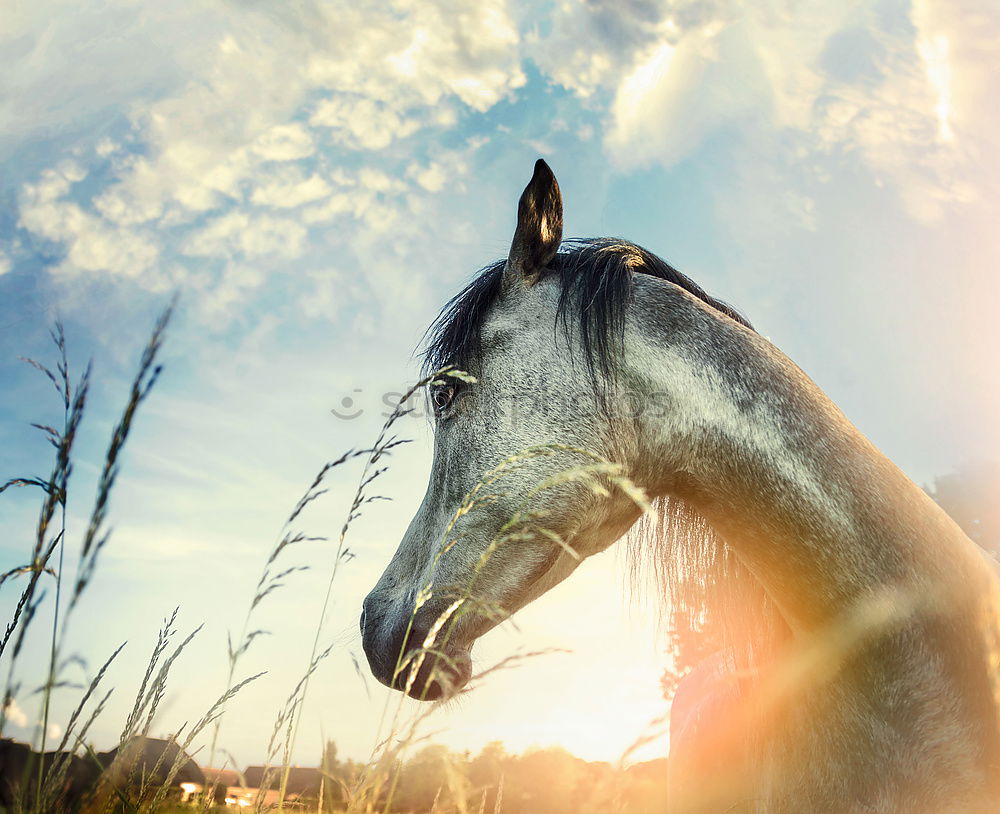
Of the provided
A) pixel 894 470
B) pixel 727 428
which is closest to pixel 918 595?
pixel 894 470

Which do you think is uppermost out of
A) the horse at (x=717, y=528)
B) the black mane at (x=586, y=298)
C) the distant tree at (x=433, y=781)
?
the black mane at (x=586, y=298)

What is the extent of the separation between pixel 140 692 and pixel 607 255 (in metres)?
2.13

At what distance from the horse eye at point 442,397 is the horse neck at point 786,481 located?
2.36 feet

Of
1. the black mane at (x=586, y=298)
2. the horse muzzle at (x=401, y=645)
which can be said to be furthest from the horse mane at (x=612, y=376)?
the horse muzzle at (x=401, y=645)

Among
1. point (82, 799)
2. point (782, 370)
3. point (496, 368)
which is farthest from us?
point (496, 368)

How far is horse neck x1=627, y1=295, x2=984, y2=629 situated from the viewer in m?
1.98

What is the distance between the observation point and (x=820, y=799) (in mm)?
2082

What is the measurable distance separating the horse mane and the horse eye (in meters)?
0.11

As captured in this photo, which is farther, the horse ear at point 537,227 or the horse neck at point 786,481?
the horse ear at point 537,227

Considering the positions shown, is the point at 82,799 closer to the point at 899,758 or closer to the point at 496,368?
the point at 496,368

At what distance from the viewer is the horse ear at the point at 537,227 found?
2463 mm

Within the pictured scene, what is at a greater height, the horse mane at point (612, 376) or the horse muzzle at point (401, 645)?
the horse mane at point (612, 376)

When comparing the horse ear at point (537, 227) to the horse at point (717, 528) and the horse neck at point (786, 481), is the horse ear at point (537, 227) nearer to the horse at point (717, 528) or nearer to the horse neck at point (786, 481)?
the horse at point (717, 528)

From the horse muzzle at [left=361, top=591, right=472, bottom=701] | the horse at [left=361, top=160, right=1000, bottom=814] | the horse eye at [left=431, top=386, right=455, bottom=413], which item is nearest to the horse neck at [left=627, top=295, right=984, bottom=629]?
the horse at [left=361, top=160, right=1000, bottom=814]
